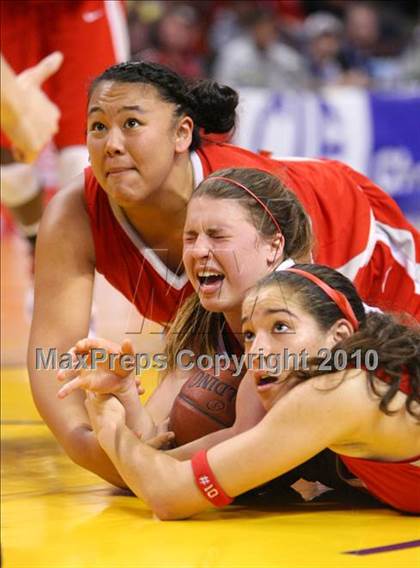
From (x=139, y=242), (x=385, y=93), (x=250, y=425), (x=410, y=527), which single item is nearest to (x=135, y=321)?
(x=139, y=242)

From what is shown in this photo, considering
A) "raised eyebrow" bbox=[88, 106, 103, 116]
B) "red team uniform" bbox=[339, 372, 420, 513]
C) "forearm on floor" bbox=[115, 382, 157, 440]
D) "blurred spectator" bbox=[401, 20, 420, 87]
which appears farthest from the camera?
"blurred spectator" bbox=[401, 20, 420, 87]

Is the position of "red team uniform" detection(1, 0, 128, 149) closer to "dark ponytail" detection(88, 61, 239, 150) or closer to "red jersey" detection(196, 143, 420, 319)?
"red jersey" detection(196, 143, 420, 319)

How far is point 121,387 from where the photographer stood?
340 centimetres

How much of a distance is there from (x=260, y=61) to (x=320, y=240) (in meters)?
8.16

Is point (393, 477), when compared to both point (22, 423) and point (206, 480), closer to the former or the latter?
point (206, 480)

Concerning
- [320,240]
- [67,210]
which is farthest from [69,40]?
[320,240]

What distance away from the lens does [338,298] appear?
318 cm

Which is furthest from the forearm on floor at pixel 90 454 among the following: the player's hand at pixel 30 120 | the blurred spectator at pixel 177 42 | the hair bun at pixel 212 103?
the blurred spectator at pixel 177 42

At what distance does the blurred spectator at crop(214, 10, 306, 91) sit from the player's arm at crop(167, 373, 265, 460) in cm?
844

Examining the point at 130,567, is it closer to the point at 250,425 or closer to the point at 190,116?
the point at 250,425

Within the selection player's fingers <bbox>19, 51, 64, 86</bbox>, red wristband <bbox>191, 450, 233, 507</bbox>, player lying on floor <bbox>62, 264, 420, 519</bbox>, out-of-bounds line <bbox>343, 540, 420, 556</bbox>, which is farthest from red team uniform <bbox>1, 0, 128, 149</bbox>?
out-of-bounds line <bbox>343, 540, 420, 556</bbox>

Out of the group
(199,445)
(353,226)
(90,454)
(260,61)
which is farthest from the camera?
(260,61)

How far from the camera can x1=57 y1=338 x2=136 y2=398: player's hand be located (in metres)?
3.21

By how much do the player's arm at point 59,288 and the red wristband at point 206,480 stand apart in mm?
845
